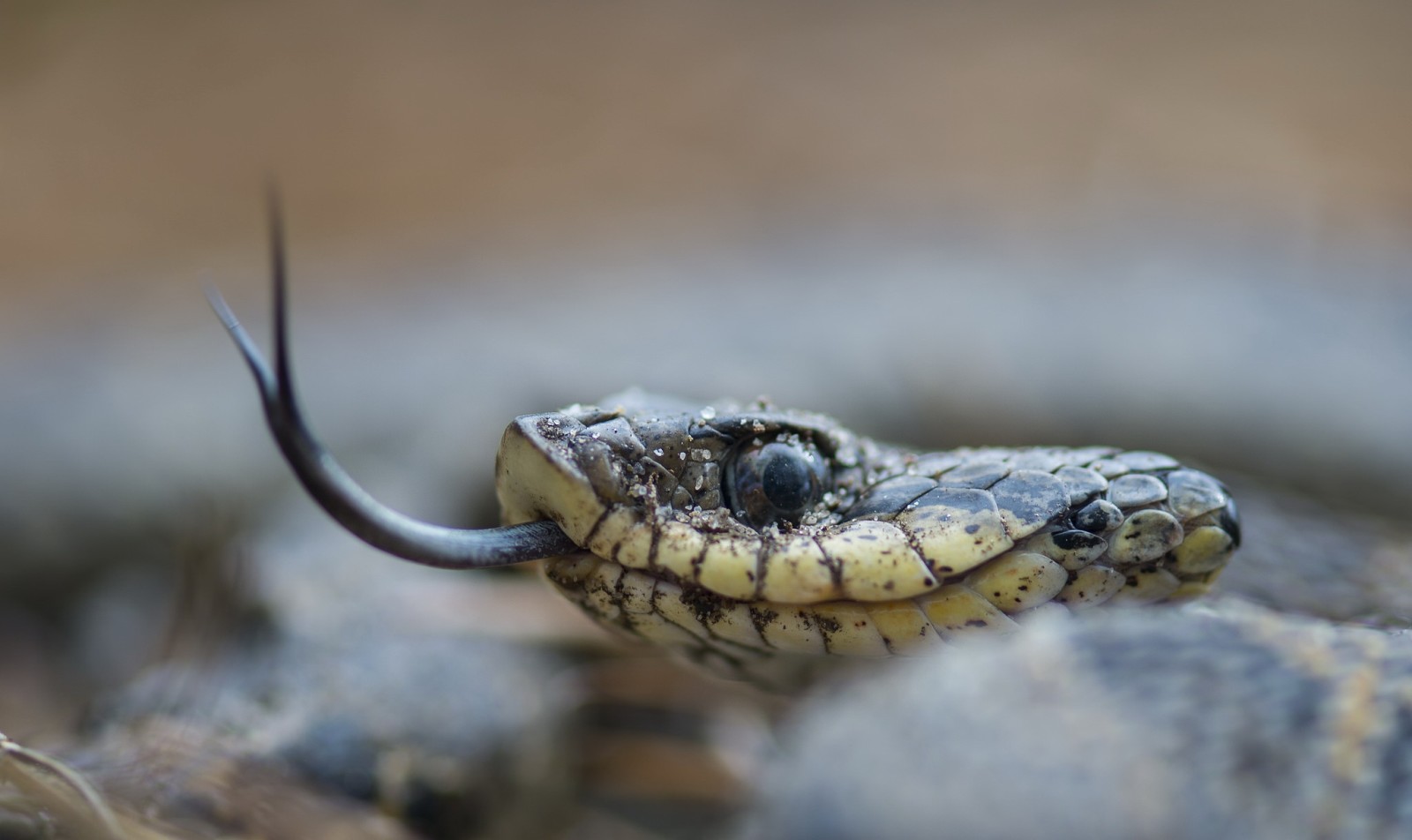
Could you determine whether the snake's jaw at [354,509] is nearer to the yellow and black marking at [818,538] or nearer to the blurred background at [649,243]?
the yellow and black marking at [818,538]

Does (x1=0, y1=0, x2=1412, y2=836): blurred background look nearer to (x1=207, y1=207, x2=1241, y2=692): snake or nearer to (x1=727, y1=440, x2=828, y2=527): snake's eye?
(x1=207, y1=207, x2=1241, y2=692): snake

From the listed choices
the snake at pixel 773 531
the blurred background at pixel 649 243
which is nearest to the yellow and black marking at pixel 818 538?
the snake at pixel 773 531

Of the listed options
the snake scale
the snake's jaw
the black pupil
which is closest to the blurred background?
the snake's jaw

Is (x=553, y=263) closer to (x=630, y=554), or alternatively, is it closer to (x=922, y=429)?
(x=922, y=429)

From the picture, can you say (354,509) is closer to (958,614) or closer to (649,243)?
(958,614)

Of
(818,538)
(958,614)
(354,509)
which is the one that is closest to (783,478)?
(818,538)

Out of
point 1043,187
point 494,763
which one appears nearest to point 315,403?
point 494,763
